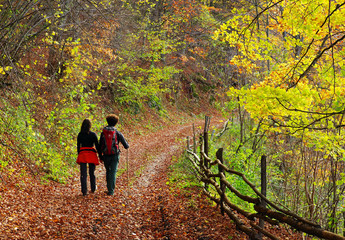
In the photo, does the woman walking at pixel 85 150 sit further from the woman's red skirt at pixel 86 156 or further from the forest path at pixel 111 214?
the forest path at pixel 111 214

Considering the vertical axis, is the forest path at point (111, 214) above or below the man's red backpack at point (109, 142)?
below

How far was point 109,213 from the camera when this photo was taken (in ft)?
17.6

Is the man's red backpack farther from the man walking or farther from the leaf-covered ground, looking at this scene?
the leaf-covered ground

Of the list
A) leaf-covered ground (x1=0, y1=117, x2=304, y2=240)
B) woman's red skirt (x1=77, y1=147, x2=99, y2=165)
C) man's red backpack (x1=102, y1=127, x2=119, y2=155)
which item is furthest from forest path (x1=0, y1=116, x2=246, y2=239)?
man's red backpack (x1=102, y1=127, x2=119, y2=155)

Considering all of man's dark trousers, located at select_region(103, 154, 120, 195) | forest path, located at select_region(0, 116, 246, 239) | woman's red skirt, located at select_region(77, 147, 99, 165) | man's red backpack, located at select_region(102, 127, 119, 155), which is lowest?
forest path, located at select_region(0, 116, 246, 239)

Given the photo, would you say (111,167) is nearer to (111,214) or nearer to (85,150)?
(85,150)

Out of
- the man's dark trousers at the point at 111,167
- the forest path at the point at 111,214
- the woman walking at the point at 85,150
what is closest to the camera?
the forest path at the point at 111,214

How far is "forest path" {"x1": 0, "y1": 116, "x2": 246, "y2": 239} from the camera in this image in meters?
4.45

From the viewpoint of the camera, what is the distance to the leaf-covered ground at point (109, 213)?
176 inches

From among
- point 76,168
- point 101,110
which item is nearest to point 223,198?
point 76,168

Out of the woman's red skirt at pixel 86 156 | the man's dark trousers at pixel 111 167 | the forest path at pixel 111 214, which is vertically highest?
the woman's red skirt at pixel 86 156

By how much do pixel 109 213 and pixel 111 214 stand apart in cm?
5

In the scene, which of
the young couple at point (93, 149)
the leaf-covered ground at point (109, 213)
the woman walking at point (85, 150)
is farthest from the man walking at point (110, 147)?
the leaf-covered ground at point (109, 213)

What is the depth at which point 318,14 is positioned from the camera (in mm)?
4805
